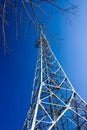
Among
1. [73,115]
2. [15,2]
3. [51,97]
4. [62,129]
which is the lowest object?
[62,129]

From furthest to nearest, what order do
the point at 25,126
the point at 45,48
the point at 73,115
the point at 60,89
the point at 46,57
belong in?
1. the point at 45,48
2. the point at 46,57
3. the point at 60,89
4. the point at 73,115
5. the point at 25,126

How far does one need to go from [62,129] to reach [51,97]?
1576 mm

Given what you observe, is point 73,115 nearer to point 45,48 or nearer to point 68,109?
point 68,109

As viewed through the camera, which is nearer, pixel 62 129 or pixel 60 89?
pixel 62 129

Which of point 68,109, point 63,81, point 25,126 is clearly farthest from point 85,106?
point 25,126

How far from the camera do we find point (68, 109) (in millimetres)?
9852

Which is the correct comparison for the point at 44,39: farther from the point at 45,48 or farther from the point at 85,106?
the point at 85,106

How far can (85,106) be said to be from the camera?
10586mm

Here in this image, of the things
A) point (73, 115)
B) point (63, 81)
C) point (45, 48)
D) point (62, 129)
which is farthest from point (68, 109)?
point (45, 48)

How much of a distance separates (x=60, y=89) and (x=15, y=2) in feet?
27.2

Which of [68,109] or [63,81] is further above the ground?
[63,81]

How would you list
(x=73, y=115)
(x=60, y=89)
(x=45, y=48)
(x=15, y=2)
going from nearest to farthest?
(x=15, y=2)
(x=73, y=115)
(x=60, y=89)
(x=45, y=48)

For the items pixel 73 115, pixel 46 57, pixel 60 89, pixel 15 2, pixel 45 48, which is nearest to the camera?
pixel 15 2

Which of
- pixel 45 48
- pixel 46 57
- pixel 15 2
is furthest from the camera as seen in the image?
pixel 45 48
